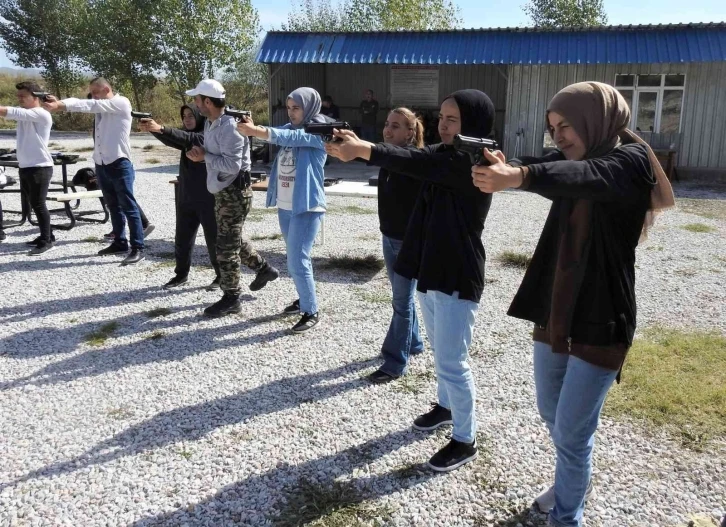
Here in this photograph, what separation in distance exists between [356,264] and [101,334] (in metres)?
2.94

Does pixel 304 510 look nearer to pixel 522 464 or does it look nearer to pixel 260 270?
pixel 522 464

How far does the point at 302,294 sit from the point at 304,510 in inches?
94.9

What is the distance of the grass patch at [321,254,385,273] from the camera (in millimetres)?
7055

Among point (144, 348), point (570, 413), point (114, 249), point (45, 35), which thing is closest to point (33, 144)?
point (114, 249)

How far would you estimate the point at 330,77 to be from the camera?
22.0 m

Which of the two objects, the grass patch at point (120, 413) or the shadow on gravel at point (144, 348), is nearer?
the grass patch at point (120, 413)

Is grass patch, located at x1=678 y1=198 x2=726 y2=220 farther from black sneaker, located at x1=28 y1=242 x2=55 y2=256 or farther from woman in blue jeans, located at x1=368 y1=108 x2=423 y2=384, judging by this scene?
black sneaker, located at x1=28 y1=242 x2=55 y2=256

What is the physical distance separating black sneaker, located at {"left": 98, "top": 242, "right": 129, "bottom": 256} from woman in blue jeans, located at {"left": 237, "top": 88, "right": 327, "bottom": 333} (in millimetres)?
3046

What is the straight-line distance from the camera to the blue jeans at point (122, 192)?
7.00 meters

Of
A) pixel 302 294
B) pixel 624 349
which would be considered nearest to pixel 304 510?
pixel 624 349

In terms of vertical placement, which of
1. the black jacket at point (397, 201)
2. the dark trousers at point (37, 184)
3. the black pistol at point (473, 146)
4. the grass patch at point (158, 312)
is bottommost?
the grass patch at point (158, 312)

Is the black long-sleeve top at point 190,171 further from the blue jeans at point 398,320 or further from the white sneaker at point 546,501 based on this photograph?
the white sneaker at point 546,501

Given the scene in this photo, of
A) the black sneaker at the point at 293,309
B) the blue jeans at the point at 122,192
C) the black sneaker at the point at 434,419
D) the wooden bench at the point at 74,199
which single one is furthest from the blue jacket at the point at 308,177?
the wooden bench at the point at 74,199

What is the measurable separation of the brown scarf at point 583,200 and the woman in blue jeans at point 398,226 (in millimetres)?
1666
